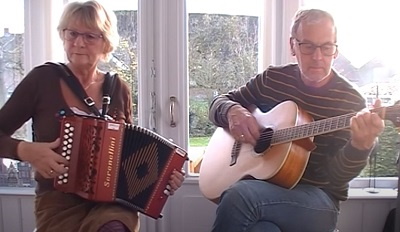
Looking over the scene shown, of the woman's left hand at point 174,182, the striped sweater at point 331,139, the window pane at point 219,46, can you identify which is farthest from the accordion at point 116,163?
the window pane at point 219,46

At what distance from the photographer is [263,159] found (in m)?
1.57

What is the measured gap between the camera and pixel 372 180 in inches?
86.5

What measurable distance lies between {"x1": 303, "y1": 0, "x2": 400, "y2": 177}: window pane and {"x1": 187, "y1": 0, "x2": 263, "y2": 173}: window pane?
0.31 metres

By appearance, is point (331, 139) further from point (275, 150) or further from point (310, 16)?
point (310, 16)

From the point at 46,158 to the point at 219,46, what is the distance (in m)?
1.09

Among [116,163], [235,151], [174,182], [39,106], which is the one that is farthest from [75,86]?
[235,151]

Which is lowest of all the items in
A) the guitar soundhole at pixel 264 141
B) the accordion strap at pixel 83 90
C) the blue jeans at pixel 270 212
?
the blue jeans at pixel 270 212

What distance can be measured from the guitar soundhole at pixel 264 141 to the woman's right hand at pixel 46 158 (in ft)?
2.17

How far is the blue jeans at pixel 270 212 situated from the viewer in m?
1.43

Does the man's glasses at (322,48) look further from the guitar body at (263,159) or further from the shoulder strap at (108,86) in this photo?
the shoulder strap at (108,86)

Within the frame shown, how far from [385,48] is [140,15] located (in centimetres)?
117

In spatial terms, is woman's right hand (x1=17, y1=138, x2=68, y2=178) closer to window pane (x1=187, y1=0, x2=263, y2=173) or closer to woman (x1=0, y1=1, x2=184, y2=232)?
woman (x1=0, y1=1, x2=184, y2=232)

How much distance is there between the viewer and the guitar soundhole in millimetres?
1582

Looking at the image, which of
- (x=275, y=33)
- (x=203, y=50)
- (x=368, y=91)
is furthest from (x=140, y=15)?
(x=368, y=91)
